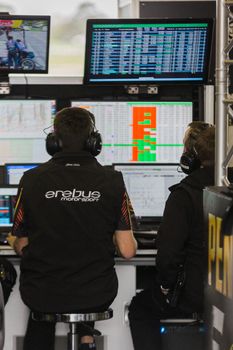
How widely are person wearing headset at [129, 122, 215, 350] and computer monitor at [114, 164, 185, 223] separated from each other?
2.44ft

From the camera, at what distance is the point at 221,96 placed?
257 cm

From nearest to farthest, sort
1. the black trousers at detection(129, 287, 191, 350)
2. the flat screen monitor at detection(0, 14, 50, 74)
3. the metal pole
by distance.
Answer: the metal pole → the black trousers at detection(129, 287, 191, 350) → the flat screen monitor at detection(0, 14, 50, 74)

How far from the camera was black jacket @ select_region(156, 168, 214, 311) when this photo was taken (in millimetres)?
3215

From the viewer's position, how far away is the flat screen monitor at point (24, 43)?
13.4 feet

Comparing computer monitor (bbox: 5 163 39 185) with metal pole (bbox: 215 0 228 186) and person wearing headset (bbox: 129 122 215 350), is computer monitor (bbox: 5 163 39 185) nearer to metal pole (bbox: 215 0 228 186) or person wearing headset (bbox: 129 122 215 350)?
person wearing headset (bbox: 129 122 215 350)

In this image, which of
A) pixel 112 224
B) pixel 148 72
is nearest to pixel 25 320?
pixel 112 224

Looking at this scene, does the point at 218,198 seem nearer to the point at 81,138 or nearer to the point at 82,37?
the point at 81,138

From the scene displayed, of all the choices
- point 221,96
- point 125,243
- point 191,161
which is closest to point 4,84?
point 191,161

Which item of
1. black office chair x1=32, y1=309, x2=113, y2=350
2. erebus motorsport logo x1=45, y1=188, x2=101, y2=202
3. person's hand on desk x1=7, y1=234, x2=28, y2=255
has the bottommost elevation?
black office chair x1=32, y1=309, x2=113, y2=350

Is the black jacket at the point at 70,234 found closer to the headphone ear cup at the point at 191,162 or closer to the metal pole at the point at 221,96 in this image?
the headphone ear cup at the point at 191,162

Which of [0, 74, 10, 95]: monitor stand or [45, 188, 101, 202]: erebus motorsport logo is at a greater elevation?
[0, 74, 10, 95]: monitor stand

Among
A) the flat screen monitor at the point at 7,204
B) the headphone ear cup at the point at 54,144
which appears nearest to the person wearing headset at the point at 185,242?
the headphone ear cup at the point at 54,144

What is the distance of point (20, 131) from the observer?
168 inches

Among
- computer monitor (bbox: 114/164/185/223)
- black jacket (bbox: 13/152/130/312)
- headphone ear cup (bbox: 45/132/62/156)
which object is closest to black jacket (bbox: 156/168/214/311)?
black jacket (bbox: 13/152/130/312)
